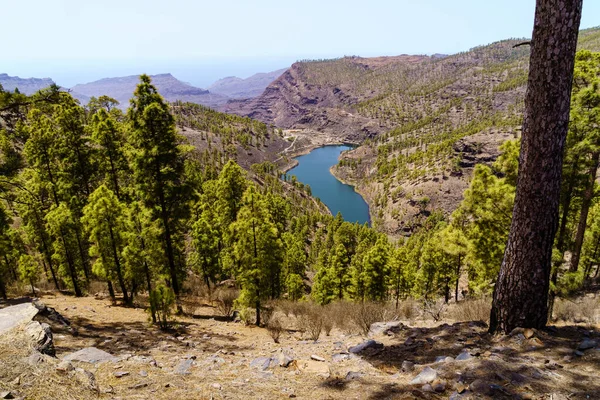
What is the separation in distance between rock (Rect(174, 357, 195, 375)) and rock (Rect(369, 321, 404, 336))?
4932 millimetres

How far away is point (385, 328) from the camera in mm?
9344

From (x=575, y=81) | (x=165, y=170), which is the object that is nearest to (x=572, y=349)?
(x=575, y=81)

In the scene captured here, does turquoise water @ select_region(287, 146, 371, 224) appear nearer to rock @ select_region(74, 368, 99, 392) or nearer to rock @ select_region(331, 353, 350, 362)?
rock @ select_region(331, 353, 350, 362)

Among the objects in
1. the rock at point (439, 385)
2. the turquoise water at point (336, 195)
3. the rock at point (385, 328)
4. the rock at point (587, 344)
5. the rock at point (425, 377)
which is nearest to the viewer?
the rock at point (439, 385)

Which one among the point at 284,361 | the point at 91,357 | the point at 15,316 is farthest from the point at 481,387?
the point at 15,316

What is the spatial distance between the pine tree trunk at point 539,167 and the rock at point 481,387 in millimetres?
2419

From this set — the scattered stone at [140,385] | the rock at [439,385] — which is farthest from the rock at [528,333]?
the scattered stone at [140,385]

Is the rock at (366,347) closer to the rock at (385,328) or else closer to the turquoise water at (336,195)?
the rock at (385,328)

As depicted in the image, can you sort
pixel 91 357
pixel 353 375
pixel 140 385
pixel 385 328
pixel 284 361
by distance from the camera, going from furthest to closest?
pixel 385 328 → pixel 284 361 → pixel 91 357 → pixel 353 375 → pixel 140 385

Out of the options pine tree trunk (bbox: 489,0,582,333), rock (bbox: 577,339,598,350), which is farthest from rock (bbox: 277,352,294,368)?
rock (bbox: 577,339,598,350)

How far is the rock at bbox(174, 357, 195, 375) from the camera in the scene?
6110 millimetres

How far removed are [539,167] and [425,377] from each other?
385 centimetres

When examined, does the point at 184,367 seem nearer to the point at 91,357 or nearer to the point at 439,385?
the point at 91,357

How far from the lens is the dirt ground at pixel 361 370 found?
14.1ft
